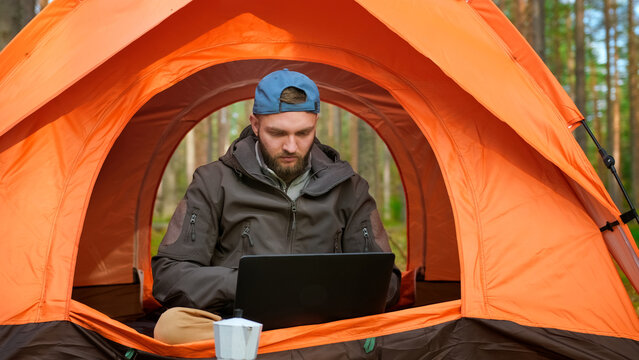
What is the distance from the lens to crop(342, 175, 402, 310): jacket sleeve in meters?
3.64

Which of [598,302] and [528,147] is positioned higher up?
[528,147]

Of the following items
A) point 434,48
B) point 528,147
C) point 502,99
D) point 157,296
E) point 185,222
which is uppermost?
point 434,48

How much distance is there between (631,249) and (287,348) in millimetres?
1769

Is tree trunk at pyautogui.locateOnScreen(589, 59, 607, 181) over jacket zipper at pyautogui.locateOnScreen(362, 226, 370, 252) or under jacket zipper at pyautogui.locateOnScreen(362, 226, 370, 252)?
over

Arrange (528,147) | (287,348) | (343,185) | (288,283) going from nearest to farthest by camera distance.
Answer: (288,283), (287,348), (528,147), (343,185)

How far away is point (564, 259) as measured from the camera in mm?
3111

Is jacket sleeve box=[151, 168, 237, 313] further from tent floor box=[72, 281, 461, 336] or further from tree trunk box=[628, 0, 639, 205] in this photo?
tree trunk box=[628, 0, 639, 205]

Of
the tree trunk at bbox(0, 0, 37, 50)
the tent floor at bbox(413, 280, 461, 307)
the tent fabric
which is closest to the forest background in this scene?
the tent floor at bbox(413, 280, 461, 307)

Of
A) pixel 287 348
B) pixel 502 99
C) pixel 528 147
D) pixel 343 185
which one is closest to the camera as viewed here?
pixel 287 348

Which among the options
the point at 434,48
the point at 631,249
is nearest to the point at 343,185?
the point at 434,48

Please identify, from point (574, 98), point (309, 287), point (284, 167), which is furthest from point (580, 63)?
point (309, 287)

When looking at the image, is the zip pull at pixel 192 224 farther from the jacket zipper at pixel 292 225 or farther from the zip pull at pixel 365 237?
the zip pull at pixel 365 237

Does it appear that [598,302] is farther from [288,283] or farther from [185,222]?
[185,222]

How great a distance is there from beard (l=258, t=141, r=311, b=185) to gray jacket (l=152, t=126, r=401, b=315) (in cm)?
8
